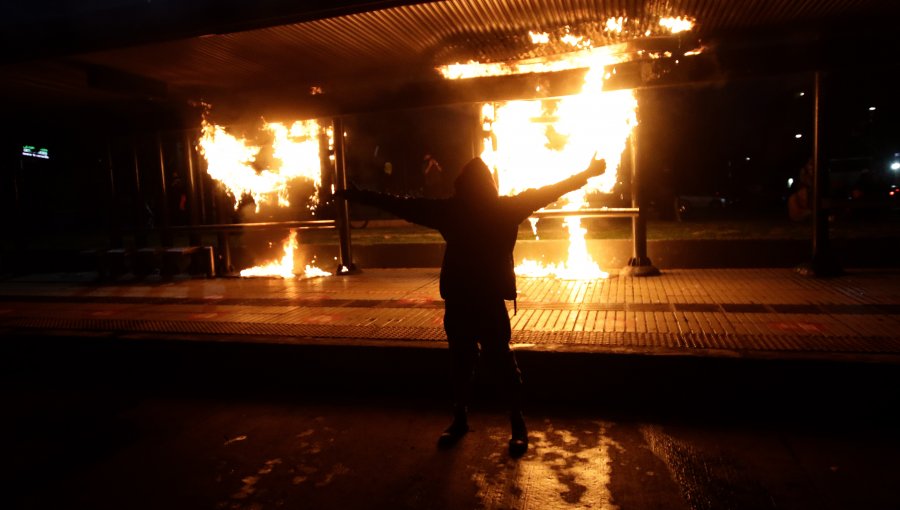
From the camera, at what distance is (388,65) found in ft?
27.7

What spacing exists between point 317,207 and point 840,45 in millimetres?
13267

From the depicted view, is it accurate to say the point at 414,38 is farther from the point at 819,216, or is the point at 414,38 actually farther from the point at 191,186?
the point at 191,186

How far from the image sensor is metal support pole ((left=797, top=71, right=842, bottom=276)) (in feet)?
25.6

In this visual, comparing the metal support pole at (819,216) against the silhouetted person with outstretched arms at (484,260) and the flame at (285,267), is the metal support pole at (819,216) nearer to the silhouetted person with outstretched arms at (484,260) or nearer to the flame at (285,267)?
the silhouetted person with outstretched arms at (484,260)

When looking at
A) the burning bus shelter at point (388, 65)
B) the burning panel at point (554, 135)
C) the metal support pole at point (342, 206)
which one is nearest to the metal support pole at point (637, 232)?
the burning bus shelter at point (388, 65)

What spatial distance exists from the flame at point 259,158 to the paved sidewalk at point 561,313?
2.58 m

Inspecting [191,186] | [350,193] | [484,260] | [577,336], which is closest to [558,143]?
[577,336]

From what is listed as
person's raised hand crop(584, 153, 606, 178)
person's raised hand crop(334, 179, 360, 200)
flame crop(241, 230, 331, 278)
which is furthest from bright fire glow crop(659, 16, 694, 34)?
flame crop(241, 230, 331, 278)

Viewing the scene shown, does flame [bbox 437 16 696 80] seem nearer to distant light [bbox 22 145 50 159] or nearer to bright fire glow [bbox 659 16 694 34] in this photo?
bright fire glow [bbox 659 16 694 34]

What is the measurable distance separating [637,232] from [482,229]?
18.6 feet

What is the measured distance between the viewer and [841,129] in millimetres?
23047

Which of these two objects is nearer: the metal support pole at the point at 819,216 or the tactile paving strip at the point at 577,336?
the tactile paving strip at the point at 577,336

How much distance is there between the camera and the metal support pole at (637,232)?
880 centimetres

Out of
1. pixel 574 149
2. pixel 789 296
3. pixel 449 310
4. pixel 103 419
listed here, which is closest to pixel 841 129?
pixel 574 149
